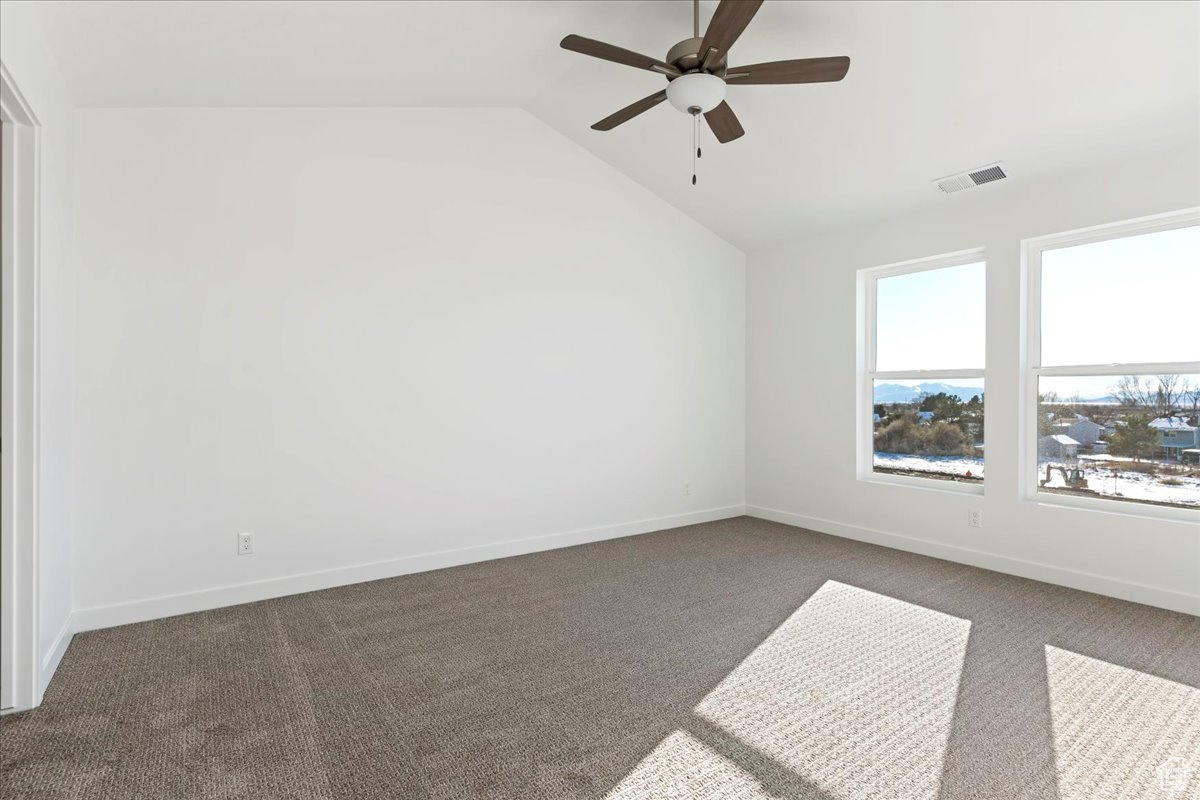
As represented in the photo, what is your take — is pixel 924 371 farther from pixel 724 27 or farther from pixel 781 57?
pixel 724 27

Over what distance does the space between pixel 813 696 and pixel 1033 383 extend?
9.00ft

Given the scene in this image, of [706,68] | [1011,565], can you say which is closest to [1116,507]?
[1011,565]

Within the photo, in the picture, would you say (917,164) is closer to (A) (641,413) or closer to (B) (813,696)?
(A) (641,413)

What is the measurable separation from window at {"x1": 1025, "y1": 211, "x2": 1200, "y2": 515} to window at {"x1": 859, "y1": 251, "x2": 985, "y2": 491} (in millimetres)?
383

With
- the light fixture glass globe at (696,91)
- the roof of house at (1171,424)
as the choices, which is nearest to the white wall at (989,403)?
the roof of house at (1171,424)

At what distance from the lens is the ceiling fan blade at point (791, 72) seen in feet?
8.48

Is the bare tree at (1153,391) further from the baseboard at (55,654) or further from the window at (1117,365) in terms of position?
the baseboard at (55,654)

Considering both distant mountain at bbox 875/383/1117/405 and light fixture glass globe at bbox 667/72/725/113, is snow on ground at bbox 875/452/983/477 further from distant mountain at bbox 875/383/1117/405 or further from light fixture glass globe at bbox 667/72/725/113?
light fixture glass globe at bbox 667/72/725/113

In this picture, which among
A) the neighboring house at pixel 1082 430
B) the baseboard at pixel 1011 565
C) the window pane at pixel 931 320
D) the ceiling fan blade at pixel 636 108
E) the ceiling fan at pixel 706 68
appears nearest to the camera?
the ceiling fan at pixel 706 68

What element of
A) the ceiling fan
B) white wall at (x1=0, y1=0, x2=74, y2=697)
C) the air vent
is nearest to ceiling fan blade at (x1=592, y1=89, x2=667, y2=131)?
the ceiling fan

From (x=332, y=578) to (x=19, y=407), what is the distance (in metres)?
1.86

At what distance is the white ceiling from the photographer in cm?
271

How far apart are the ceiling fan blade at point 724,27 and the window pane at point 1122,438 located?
298cm

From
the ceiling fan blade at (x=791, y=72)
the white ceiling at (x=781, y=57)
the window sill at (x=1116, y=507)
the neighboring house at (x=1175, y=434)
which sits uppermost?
the white ceiling at (x=781, y=57)
